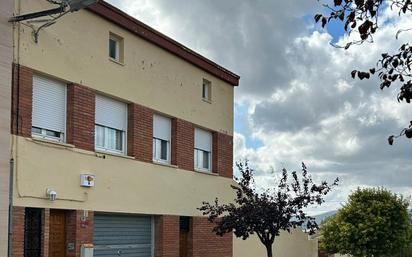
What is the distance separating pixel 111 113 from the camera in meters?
18.0

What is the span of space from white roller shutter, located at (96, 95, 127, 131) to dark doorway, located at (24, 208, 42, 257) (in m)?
3.45

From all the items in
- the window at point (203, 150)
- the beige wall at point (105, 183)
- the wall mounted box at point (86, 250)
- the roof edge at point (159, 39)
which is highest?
the roof edge at point (159, 39)

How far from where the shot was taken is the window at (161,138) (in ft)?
66.6

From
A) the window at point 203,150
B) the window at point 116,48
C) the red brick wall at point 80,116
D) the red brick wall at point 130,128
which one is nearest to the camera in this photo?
the red brick wall at point 130,128

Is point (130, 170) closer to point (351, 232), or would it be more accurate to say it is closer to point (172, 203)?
point (172, 203)

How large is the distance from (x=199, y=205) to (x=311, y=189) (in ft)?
13.6

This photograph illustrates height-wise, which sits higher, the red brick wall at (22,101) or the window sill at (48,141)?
the red brick wall at (22,101)

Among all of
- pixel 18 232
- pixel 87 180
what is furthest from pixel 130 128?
pixel 18 232

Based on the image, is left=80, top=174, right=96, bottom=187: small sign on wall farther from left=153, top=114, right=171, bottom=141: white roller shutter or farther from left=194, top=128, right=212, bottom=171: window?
left=194, top=128, right=212, bottom=171: window

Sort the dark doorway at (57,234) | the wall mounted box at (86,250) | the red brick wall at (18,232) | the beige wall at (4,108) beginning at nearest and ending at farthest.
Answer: the beige wall at (4,108), the red brick wall at (18,232), the dark doorway at (57,234), the wall mounted box at (86,250)

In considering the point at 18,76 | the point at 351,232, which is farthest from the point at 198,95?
the point at 351,232

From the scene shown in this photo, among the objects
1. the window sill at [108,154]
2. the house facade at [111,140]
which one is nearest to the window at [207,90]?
the house facade at [111,140]

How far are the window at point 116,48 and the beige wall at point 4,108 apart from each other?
4.41 m

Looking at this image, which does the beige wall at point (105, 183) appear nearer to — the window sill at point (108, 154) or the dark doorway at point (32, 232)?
the window sill at point (108, 154)
